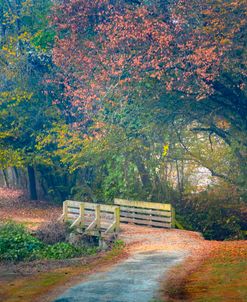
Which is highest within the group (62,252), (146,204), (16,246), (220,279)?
(146,204)

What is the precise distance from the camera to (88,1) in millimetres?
26484

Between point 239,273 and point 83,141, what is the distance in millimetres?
17549

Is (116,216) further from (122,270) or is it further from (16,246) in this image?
(122,270)

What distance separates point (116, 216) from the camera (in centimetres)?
2294

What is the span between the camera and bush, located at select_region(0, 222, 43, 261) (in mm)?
19609

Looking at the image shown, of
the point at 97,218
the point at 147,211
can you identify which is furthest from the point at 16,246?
the point at 147,211

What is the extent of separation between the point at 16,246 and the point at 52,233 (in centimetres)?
Answer: 417

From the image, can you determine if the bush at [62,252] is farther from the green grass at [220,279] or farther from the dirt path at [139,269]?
the green grass at [220,279]

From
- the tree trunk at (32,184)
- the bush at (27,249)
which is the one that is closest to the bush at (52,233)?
the bush at (27,249)

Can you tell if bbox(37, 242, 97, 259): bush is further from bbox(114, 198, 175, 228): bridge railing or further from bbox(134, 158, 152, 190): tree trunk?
bbox(134, 158, 152, 190): tree trunk

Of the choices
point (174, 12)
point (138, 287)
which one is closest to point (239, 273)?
point (138, 287)

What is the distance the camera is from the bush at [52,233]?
24.1 m

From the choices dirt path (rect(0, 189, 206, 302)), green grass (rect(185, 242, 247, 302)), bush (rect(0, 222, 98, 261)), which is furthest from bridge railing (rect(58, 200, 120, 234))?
green grass (rect(185, 242, 247, 302))

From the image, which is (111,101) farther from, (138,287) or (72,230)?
(138,287)
